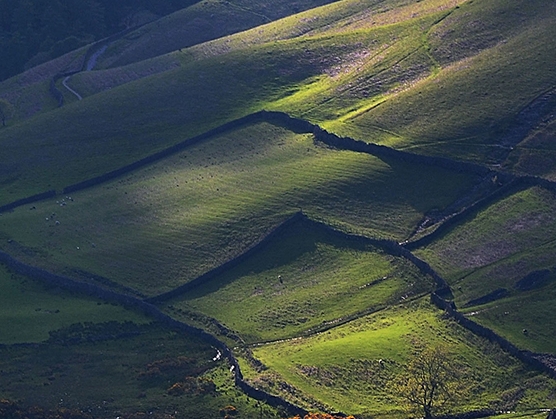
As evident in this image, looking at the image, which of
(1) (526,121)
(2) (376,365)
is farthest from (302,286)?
(1) (526,121)

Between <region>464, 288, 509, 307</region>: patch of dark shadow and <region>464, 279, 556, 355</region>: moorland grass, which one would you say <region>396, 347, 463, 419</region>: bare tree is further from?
<region>464, 288, 509, 307</region>: patch of dark shadow

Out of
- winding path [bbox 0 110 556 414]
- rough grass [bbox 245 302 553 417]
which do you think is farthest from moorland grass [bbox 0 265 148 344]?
rough grass [bbox 245 302 553 417]

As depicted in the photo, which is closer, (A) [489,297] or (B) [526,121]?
(A) [489,297]

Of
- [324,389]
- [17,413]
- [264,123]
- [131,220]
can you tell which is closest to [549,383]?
[324,389]

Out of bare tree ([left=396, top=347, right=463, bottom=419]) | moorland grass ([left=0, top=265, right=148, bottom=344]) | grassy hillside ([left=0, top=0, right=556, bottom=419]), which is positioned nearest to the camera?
bare tree ([left=396, top=347, right=463, bottom=419])

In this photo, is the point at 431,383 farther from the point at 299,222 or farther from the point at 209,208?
the point at 209,208

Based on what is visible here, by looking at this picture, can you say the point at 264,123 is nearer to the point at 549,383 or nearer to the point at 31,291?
the point at 31,291
